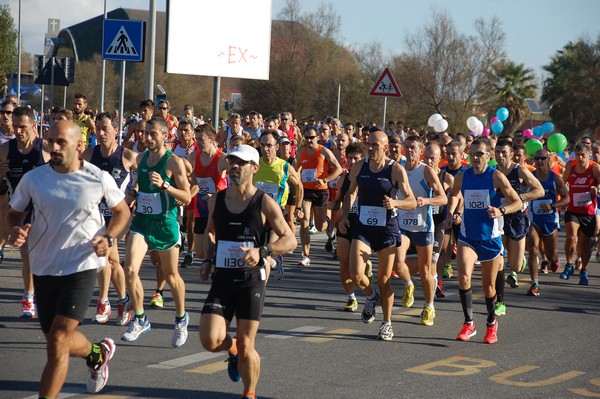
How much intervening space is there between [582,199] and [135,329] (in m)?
7.75

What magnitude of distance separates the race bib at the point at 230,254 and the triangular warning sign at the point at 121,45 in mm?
9763

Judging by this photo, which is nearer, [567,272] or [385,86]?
[567,272]

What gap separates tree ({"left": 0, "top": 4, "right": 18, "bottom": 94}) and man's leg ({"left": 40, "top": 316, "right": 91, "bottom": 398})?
43.0m

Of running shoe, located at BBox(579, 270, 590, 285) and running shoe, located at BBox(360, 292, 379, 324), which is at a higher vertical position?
running shoe, located at BBox(360, 292, 379, 324)

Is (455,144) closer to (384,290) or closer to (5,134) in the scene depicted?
(384,290)

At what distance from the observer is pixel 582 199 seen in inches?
539

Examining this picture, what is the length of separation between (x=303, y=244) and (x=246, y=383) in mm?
8026

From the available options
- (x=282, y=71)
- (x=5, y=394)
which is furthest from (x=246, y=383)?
(x=282, y=71)

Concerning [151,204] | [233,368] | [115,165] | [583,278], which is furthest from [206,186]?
[583,278]

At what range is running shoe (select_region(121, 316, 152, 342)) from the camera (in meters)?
8.26

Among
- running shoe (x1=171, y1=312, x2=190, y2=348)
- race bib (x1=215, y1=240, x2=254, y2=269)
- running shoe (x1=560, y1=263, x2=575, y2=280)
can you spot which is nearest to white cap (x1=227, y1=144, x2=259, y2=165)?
race bib (x1=215, y1=240, x2=254, y2=269)

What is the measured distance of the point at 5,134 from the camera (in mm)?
11414

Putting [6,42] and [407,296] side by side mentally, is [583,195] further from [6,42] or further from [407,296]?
[6,42]

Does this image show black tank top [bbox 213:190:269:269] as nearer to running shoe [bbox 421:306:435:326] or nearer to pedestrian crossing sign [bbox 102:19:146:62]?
running shoe [bbox 421:306:435:326]
